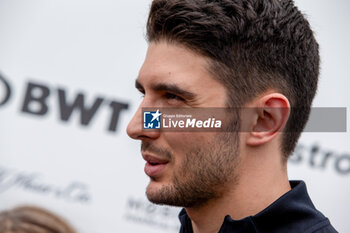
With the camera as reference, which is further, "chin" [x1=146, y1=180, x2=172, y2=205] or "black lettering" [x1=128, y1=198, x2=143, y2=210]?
"black lettering" [x1=128, y1=198, x2=143, y2=210]

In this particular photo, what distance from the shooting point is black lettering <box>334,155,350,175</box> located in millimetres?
2703

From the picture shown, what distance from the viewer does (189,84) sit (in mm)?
1331

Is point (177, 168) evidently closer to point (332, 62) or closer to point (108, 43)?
point (108, 43)

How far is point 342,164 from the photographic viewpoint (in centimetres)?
271

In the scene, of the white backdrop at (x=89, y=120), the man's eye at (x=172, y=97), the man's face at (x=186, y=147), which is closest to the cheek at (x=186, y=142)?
the man's face at (x=186, y=147)

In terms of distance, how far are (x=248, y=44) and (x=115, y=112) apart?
1.41 metres

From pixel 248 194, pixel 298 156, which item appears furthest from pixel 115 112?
pixel 248 194

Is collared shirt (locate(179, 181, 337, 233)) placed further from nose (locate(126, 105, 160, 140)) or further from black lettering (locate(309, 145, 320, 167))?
black lettering (locate(309, 145, 320, 167))

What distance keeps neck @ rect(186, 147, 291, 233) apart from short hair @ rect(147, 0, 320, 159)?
0.32 ft

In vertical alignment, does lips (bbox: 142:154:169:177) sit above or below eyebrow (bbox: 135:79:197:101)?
below

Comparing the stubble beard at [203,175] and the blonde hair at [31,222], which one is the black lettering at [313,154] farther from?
the stubble beard at [203,175]

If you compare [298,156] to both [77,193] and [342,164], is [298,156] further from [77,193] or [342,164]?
[77,193]

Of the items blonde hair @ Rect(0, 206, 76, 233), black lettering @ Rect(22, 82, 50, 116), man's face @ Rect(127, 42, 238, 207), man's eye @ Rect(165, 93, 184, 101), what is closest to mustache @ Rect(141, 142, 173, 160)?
man's face @ Rect(127, 42, 238, 207)

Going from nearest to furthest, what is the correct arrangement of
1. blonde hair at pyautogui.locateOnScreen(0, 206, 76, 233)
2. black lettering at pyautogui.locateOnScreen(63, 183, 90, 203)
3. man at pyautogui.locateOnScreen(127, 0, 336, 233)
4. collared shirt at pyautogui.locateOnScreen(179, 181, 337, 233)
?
1. collared shirt at pyautogui.locateOnScreen(179, 181, 337, 233)
2. man at pyautogui.locateOnScreen(127, 0, 336, 233)
3. blonde hair at pyautogui.locateOnScreen(0, 206, 76, 233)
4. black lettering at pyautogui.locateOnScreen(63, 183, 90, 203)
